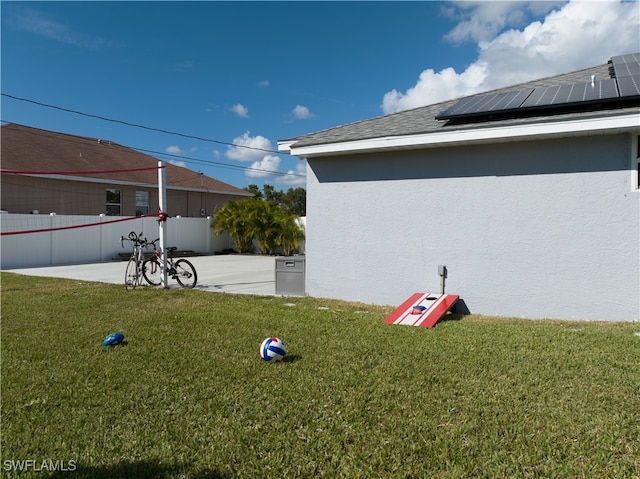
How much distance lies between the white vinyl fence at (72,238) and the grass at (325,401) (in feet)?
29.1

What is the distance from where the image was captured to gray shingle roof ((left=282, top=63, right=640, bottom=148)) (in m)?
5.62

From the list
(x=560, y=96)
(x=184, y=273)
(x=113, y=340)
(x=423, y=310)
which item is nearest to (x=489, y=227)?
(x=423, y=310)

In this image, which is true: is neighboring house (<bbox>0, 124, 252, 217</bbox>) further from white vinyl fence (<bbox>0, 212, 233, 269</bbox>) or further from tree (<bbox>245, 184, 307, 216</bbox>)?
tree (<bbox>245, 184, 307, 216</bbox>)

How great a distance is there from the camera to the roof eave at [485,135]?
5242 mm

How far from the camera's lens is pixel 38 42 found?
1136 cm

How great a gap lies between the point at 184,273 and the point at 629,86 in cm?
873

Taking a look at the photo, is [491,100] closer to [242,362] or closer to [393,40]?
[242,362]

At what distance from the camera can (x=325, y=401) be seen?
10.1 ft

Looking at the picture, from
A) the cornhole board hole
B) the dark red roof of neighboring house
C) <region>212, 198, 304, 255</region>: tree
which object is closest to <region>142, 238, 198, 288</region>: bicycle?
the cornhole board hole

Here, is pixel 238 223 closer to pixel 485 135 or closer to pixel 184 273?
pixel 184 273

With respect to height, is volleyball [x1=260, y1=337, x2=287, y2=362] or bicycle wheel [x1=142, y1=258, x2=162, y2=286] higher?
bicycle wheel [x1=142, y1=258, x2=162, y2=286]

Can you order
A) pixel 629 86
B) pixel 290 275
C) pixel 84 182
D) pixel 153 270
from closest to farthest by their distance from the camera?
pixel 629 86
pixel 290 275
pixel 153 270
pixel 84 182

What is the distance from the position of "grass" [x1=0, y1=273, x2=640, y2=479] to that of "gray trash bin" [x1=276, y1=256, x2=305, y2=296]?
2.69m

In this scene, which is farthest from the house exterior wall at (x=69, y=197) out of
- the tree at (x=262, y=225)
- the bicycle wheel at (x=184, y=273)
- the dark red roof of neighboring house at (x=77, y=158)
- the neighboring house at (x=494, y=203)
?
the neighboring house at (x=494, y=203)
